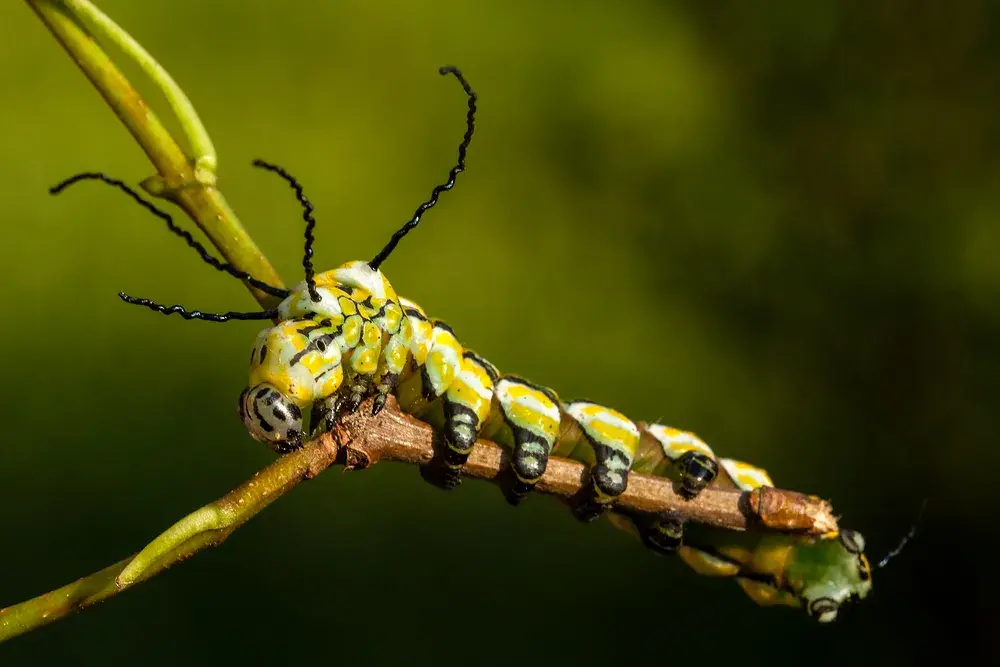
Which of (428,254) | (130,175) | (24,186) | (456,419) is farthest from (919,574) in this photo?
(24,186)

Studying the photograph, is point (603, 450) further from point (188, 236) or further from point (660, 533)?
point (188, 236)

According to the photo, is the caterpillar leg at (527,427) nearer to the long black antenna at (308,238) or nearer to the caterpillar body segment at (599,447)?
the caterpillar body segment at (599,447)

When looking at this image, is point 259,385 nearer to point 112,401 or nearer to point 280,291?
point 280,291

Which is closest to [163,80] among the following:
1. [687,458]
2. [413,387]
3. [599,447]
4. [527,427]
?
[413,387]

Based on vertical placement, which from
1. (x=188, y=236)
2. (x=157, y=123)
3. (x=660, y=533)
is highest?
(x=157, y=123)

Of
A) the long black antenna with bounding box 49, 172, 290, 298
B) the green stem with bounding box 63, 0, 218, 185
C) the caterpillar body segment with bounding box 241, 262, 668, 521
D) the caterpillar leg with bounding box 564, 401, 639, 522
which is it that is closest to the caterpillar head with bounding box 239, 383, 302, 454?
the caterpillar body segment with bounding box 241, 262, 668, 521

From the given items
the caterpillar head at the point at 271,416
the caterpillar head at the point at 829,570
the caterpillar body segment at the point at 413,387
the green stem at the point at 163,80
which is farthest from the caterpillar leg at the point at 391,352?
the caterpillar head at the point at 829,570

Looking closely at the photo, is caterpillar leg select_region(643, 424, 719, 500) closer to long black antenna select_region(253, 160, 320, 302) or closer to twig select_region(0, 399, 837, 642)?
twig select_region(0, 399, 837, 642)
